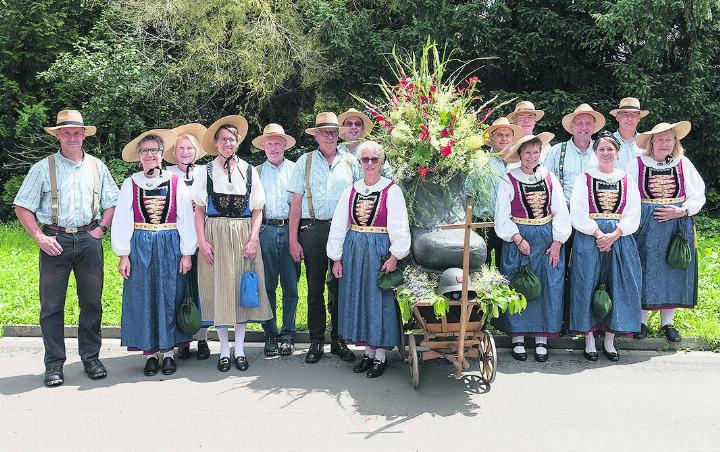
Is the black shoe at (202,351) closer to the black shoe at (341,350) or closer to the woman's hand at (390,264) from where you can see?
the black shoe at (341,350)

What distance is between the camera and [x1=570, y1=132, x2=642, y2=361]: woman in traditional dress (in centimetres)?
570

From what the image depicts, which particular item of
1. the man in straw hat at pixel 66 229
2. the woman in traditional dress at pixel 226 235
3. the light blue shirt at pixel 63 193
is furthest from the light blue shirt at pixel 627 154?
the light blue shirt at pixel 63 193

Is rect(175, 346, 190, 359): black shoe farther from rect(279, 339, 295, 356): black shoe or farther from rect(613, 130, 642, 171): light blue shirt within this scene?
rect(613, 130, 642, 171): light blue shirt

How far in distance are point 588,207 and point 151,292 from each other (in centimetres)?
387

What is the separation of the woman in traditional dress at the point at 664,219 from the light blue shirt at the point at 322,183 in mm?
2736

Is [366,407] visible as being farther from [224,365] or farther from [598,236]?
[598,236]

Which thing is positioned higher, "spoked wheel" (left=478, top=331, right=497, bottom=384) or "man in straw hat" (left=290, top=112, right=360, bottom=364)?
"man in straw hat" (left=290, top=112, right=360, bottom=364)

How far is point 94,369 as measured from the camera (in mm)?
5480

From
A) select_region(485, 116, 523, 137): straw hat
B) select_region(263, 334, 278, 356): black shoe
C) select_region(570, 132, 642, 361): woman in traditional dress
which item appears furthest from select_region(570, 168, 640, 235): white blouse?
select_region(263, 334, 278, 356): black shoe

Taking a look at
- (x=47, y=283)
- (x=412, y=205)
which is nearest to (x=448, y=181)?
(x=412, y=205)

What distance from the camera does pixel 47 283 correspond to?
17.7ft

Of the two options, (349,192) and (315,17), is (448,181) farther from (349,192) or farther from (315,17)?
(315,17)

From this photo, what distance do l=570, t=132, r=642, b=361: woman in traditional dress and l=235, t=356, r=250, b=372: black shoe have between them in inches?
116

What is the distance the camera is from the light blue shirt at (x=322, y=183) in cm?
583
